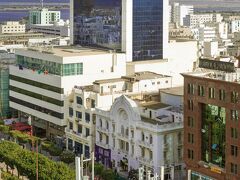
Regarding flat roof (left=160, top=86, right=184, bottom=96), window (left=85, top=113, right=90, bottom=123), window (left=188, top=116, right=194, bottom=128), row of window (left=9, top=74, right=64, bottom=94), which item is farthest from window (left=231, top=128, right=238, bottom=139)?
row of window (left=9, top=74, right=64, bottom=94)

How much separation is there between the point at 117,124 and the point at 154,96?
313 inches

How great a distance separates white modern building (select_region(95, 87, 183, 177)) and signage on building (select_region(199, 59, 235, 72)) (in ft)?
22.5

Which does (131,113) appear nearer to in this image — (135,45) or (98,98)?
(98,98)

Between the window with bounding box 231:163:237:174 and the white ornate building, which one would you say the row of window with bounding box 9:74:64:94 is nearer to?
the white ornate building

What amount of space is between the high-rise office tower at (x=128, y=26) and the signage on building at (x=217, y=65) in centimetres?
3126

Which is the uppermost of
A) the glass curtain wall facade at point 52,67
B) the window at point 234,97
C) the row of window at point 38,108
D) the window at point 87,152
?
the glass curtain wall facade at point 52,67

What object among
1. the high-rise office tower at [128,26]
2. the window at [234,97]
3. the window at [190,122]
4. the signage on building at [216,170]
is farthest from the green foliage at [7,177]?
the high-rise office tower at [128,26]

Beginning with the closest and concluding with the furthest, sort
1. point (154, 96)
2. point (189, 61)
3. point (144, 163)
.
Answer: point (144, 163) < point (154, 96) < point (189, 61)

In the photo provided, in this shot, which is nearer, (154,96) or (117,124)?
(117,124)

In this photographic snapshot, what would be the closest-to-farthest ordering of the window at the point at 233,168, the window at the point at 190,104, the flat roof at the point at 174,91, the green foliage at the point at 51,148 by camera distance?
1. the window at the point at 233,168
2. the window at the point at 190,104
3. the flat roof at the point at 174,91
4. the green foliage at the point at 51,148

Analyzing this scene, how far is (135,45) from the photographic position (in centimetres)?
9806

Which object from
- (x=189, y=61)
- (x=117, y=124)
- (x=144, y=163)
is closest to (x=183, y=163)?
(x=144, y=163)

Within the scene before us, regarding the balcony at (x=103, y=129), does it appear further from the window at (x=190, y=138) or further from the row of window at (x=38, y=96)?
the window at (x=190, y=138)

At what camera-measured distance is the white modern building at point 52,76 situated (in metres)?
87.4
